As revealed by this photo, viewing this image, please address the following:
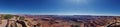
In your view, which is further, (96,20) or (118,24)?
(96,20)

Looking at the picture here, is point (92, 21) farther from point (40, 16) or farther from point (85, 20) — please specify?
point (40, 16)

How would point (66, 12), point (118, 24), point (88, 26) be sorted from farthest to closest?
point (66, 12) < point (88, 26) < point (118, 24)

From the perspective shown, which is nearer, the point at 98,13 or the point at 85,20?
the point at 85,20

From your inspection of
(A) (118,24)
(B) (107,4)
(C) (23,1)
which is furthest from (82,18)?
(A) (118,24)

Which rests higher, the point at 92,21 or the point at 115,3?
the point at 115,3

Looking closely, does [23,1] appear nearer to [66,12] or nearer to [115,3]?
[66,12]

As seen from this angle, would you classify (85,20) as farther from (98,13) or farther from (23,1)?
(23,1)

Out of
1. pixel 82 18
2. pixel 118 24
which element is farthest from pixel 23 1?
pixel 118 24

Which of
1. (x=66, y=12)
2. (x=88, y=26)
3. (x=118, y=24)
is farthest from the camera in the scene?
(x=66, y=12)

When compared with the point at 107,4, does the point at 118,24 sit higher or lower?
lower
